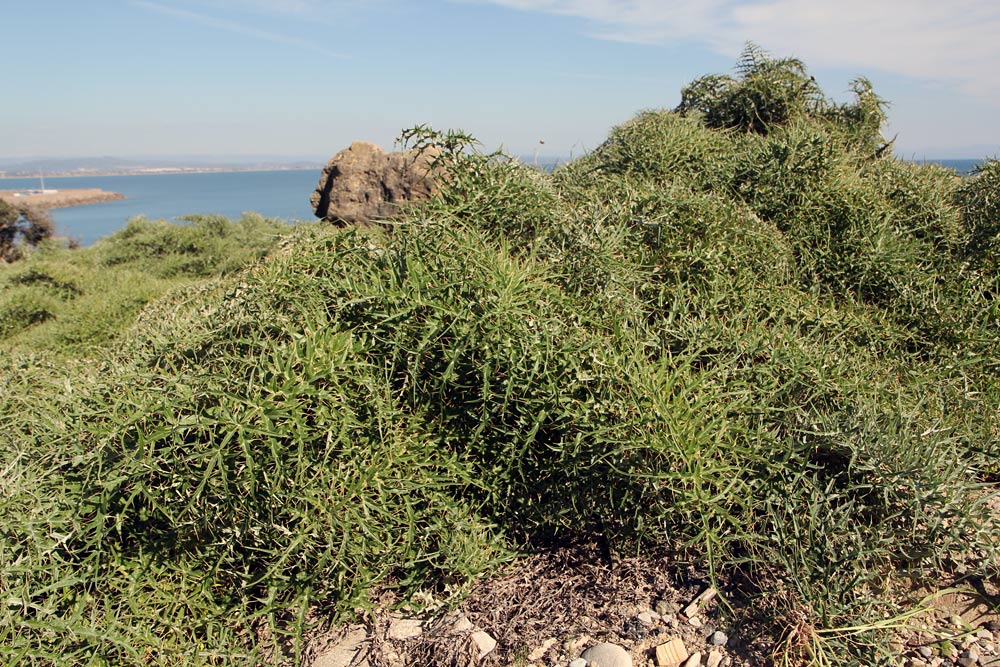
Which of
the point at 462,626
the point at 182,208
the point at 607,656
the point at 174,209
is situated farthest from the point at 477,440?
the point at 182,208

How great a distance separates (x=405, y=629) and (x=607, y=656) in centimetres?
63

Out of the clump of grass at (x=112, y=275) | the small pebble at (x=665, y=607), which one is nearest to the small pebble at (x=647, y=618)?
the small pebble at (x=665, y=607)

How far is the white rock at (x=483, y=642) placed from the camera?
6.43 feet

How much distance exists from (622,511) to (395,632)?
824 mm

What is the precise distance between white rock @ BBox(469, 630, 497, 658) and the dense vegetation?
18 centimetres

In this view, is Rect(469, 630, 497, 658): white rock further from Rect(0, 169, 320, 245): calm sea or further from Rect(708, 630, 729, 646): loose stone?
Rect(0, 169, 320, 245): calm sea

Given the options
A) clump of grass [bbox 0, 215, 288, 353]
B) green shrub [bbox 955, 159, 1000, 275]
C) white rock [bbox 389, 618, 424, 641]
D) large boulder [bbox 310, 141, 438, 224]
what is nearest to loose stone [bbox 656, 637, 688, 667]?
white rock [bbox 389, 618, 424, 641]

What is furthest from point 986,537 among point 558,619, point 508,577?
point 508,577

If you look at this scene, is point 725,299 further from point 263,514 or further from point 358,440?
point 263,514

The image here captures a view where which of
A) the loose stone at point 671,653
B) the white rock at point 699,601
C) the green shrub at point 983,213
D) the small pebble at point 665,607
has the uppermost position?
the green shrub at point 983,213

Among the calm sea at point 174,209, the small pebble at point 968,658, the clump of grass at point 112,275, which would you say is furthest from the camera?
the calm sea at point 174,209

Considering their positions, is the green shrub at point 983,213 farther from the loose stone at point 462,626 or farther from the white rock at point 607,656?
the loose stone at point 462,626

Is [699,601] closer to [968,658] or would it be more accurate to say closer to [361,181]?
[968,658]

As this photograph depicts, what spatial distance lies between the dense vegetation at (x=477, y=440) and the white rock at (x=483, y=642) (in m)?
0.18
